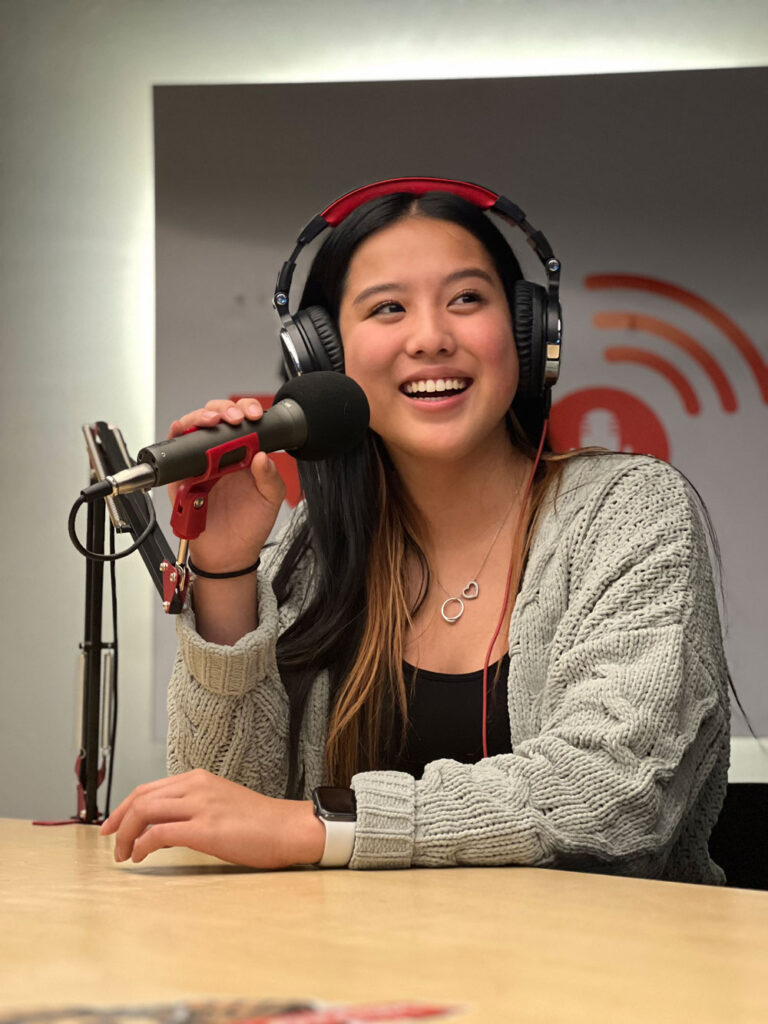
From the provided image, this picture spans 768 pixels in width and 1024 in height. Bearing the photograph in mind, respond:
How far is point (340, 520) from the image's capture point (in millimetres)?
1591

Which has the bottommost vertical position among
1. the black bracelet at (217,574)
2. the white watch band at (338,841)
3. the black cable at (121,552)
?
the white watch band at (338,841)

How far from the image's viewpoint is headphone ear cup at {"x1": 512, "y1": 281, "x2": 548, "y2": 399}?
1.47 meters

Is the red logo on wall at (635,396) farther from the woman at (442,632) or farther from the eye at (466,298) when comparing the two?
the eye at (466,298)

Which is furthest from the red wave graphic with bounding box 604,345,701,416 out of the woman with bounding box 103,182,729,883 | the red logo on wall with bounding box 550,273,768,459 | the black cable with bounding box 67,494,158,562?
the black cable with bounding box 67,494,158,562

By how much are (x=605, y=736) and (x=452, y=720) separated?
353 millimetres

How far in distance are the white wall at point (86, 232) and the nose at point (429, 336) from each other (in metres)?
1.63

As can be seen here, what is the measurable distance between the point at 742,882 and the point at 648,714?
387mm

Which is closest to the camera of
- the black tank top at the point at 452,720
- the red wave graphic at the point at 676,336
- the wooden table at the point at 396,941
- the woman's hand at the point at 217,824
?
the wooden table at the point at 396,941

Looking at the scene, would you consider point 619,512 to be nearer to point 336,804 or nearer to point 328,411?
point 328,411

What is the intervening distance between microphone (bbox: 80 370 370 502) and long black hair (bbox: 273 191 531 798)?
0.37 metres

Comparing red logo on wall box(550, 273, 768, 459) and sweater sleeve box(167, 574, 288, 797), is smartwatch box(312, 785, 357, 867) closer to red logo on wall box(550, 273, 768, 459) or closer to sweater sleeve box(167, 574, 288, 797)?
sweater sleeve box(167, 574, 288, 797)

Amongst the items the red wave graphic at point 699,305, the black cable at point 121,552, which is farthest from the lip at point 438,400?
the red wave graphic at point 699,305

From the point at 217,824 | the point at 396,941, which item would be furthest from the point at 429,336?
the point at 396,941

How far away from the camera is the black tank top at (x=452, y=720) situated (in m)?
1.38
